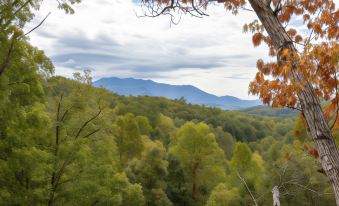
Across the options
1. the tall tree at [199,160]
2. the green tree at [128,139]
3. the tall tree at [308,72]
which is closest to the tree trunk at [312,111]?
the tall tree at [308,72]

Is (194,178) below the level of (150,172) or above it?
below

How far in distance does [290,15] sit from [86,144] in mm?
9779

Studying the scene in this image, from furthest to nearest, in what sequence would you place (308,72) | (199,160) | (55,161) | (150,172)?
(199,160) → (150,172) → (55,161) → (308,72)

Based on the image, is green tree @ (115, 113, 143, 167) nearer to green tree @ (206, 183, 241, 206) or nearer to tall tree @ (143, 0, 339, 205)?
green tree @ (206, 183, 241, 206)

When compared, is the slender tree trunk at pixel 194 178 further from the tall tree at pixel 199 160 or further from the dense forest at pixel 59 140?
the dense forest at pixel 59 140

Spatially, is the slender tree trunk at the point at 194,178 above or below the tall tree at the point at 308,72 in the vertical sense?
below

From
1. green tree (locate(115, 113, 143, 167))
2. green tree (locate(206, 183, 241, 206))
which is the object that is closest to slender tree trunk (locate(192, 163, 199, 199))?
green tree (locate(206, 183, 241, 206))

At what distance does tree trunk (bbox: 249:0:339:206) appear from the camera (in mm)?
3348

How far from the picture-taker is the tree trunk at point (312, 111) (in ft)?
11.0

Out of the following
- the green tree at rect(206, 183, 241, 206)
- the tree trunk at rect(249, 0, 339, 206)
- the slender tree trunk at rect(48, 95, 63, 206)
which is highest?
the tree trunk at rect(249, 0, 339, 206)

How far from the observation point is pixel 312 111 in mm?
3480

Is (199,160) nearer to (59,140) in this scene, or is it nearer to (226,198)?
(226,198)

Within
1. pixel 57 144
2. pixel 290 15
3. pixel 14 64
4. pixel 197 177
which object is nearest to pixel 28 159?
pixel 57 144

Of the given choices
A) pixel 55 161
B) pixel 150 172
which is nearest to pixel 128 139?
pixel 150 172
